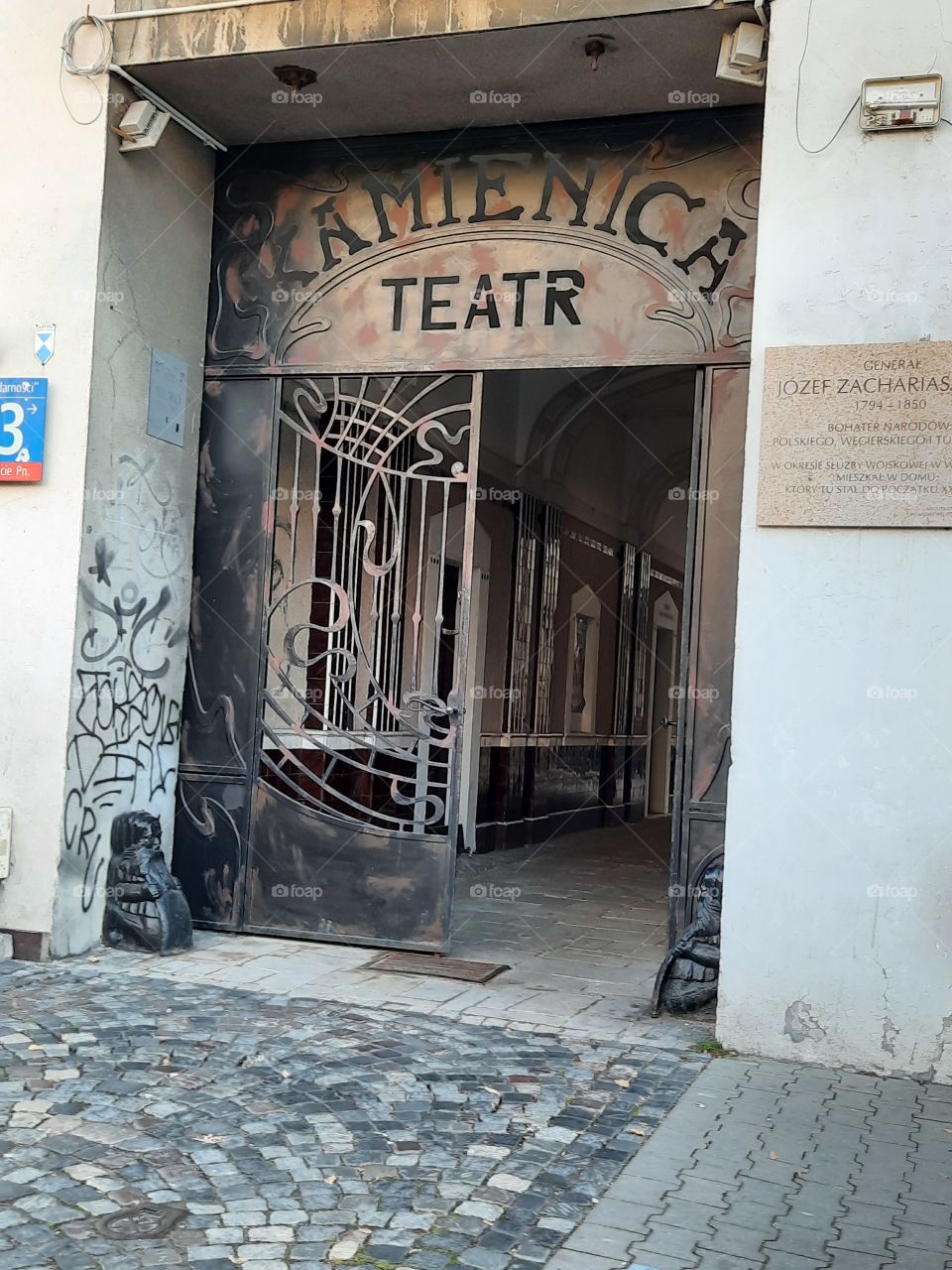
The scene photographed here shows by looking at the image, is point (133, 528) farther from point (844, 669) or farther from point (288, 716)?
point (844, 669)

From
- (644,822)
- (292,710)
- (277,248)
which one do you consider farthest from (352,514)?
(644,822)

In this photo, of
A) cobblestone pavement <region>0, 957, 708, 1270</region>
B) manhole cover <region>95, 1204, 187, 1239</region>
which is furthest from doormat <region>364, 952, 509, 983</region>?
manhole cover <region>95, 1204, 187, 1239</region>

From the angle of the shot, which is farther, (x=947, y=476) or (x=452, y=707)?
(x=452, y=707)

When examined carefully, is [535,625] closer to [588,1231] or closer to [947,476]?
[947,476]

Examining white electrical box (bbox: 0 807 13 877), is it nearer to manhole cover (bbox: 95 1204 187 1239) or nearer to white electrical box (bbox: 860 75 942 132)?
manhole cover (bbox: 95 1204 187 1239)

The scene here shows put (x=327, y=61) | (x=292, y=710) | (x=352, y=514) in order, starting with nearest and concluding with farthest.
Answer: (x=327, y=61) < (x=292, y=710) < (x=352, y=514)

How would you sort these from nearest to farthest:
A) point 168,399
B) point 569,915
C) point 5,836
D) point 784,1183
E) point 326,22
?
point 784,1183
point 326,22
point 5,836
point 168,399
point 569,915

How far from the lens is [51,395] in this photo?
6398 mm

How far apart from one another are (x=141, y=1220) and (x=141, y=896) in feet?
10.6

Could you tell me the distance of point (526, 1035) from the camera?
535 cm

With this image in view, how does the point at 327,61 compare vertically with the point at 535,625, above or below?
above

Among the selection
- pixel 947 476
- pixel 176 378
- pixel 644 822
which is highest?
pixel 176 378

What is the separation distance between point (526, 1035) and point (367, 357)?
358 centimetres

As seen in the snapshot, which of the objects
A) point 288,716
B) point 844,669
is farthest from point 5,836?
point 844,669
